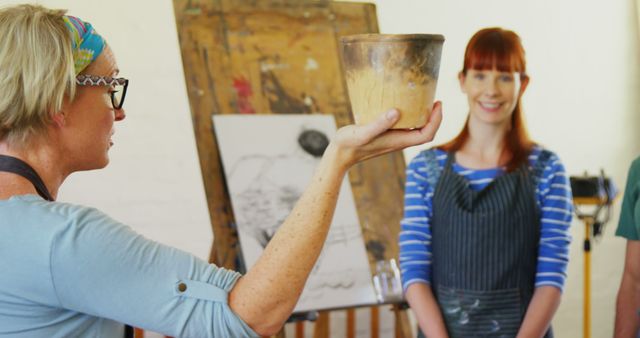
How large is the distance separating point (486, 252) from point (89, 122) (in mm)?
1307

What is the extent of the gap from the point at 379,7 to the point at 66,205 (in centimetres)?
333

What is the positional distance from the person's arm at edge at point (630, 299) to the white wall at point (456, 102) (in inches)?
81.4

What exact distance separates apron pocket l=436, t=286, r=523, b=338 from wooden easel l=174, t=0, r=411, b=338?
100cm

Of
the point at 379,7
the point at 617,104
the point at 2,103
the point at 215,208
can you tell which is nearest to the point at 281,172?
the point at 215,208

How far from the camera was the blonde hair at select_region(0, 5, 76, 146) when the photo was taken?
1.26 meters

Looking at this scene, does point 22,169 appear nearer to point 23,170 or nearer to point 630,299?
point 23,170

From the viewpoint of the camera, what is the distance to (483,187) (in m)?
2.39

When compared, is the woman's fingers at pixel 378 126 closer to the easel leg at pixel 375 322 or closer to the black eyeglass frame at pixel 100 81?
the black eyeglass frame at pixel 100 81

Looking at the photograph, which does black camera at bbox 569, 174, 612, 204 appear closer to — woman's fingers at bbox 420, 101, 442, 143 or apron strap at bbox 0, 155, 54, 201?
woman's fingers at bbox 420, 101, 442, 143

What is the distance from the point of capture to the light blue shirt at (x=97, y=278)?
1180 millimetres

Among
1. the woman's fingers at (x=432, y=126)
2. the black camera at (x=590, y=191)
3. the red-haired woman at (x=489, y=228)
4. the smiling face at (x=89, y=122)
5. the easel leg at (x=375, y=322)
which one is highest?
the smiling face at (x=89, y=122)

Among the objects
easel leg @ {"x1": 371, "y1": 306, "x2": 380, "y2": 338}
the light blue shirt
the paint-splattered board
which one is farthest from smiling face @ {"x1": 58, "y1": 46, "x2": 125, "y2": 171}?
easel leg @ {"x1": 371, "y1": 306, "x2": 380, "y2": 338}

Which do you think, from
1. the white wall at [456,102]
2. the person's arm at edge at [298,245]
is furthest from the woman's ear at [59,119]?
the white wall at [456,102]

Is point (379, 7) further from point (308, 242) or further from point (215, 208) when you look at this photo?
point (308, 242)
